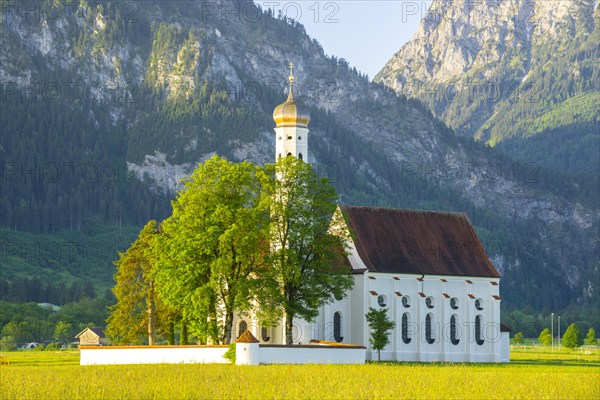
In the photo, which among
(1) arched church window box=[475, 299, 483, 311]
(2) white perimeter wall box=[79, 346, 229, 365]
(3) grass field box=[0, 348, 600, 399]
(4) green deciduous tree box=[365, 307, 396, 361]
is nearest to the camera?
(3) grass field box=[0, 348, 600, 399]

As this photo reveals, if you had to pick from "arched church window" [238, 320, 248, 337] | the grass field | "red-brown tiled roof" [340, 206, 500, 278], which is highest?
"red-brown tiled roof" [340, 206, 500, 278]

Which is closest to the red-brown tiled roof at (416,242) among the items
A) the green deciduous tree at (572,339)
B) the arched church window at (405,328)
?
the arched church window at (405,328)

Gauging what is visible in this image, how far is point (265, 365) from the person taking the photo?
80812 millimetres

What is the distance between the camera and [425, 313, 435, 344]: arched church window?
349ft

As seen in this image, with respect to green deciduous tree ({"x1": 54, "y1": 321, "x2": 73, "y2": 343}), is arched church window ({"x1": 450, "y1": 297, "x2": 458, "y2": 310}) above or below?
above

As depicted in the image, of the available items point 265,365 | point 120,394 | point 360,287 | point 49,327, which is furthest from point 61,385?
point 49,327

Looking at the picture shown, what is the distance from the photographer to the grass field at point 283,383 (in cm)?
5572

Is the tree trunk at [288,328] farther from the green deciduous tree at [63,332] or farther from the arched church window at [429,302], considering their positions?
the green deciduous tree at [63,332]

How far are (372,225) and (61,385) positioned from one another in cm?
5160

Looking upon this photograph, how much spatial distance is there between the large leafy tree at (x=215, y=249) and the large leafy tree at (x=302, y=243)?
52.7 inches

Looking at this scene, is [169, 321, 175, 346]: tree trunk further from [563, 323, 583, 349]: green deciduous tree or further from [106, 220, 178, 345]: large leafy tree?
[563, 323, 583, 349]: green deciduous tree

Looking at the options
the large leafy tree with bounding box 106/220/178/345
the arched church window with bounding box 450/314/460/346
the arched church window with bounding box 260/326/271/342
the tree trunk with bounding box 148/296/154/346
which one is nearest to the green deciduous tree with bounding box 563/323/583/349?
the arched church window with bounding box 450/314/460/346

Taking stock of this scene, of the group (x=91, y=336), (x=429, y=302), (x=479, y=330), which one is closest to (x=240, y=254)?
(x=429, y=302)

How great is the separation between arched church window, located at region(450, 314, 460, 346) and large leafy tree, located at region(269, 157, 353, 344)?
15.7 metres
